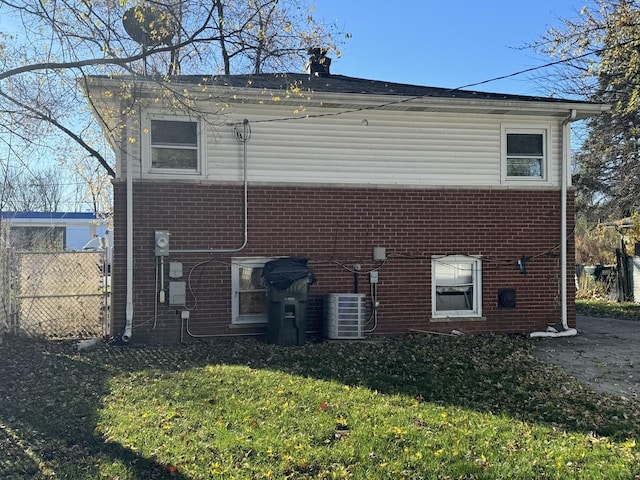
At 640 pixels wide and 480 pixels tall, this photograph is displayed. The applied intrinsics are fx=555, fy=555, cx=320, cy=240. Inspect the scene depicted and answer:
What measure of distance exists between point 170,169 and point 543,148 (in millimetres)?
6871

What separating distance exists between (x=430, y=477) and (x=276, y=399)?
7.26ft

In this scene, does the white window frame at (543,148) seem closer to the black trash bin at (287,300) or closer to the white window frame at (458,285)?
the white window frame at (458,285)

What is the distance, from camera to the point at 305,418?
5113 mm

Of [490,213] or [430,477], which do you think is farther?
[490,213]

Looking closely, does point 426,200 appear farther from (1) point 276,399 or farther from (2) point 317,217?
(1) point 276,399

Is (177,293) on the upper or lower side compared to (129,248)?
lower

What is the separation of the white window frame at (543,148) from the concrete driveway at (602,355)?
2.99 meters

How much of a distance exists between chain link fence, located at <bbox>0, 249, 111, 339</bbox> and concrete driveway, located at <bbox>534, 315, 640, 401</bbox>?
24.6 feet

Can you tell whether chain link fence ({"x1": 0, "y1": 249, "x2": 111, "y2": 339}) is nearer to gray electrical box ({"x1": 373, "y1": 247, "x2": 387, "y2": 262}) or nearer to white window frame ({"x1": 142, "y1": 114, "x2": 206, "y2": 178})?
white window frame ({"x1": 142, "y1": 114, "x2": 206, "y2": 178})

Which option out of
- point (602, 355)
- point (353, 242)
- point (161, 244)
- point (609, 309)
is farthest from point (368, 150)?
point (609, 309)

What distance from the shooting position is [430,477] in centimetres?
390

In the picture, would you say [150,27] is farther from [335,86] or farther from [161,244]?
[335,86]

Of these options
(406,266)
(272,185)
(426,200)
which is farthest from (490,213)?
(272,185)

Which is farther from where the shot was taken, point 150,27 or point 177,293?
point 177,293
